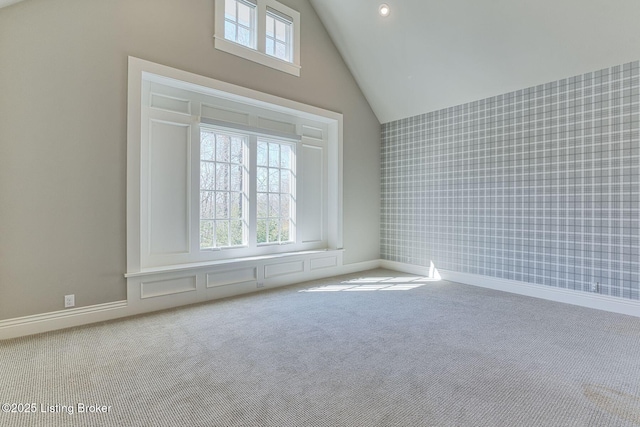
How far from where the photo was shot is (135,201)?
3.17 m

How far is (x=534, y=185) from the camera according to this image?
3.90m

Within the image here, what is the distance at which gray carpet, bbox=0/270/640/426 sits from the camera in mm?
1659

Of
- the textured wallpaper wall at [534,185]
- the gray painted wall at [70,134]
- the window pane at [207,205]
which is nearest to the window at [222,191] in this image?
the window pane at [207,205]

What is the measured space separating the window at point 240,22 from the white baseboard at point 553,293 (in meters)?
4.45

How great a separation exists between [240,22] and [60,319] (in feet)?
12.9

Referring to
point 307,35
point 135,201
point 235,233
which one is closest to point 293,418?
point 135,201

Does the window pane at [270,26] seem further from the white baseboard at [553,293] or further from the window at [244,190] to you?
the white baseboard at [553,293]

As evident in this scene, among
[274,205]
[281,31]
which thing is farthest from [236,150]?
[281,31]

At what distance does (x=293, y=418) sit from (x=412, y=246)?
4.07 m

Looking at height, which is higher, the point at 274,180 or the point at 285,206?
the point at 274,180

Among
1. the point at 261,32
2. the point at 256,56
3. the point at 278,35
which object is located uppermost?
the point at 278,35

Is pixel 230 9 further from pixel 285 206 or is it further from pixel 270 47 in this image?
pixel 285 206

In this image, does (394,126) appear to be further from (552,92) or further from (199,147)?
Answer: (199,147)

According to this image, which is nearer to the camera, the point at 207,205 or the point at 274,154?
the point at 207,205
